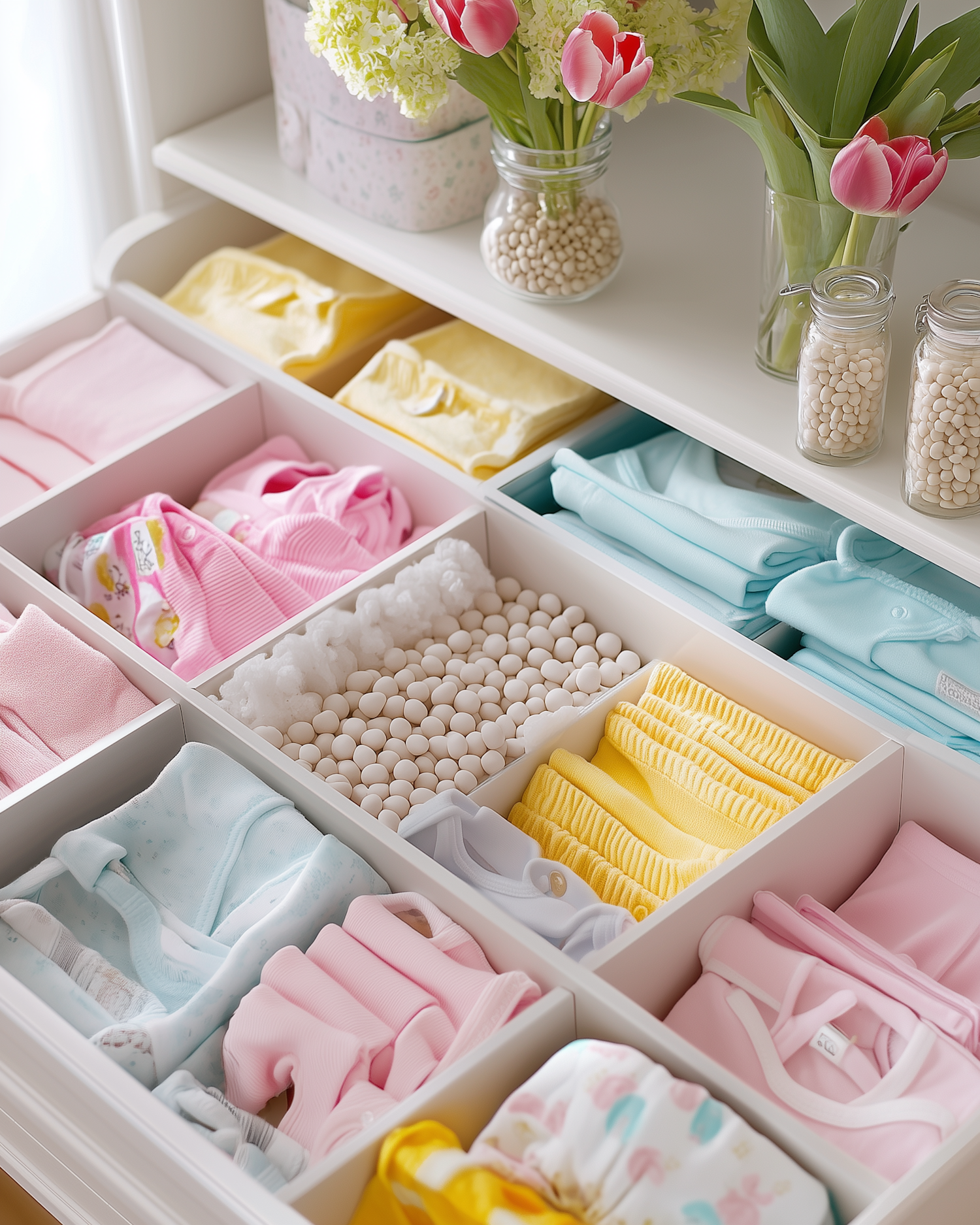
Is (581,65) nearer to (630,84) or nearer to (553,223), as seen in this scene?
(630,84)

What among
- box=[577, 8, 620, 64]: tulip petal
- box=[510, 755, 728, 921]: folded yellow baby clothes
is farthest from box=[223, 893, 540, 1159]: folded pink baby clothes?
box=[577, 8, 620, 64]: tulip petal

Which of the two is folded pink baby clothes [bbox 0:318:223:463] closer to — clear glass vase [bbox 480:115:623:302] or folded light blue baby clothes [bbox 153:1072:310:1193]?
clear glass vase [bbox 480:115:623:302]

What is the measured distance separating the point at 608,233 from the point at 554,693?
0.51m

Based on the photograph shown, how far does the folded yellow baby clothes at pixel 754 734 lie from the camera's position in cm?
135

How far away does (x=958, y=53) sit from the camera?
4.12ft

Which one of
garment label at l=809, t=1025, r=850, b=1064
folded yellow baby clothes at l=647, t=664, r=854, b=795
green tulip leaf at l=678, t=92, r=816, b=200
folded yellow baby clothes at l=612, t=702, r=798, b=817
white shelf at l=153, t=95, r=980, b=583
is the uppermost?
green tulip leaf at l=678, t=92, r=816, b=200

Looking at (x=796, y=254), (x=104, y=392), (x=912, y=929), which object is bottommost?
(x=912, y=929)

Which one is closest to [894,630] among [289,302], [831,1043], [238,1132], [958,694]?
[958,694]

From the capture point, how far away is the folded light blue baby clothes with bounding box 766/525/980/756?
1354mm

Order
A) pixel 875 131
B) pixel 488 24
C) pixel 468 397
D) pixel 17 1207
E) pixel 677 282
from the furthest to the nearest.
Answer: pixel 468 397
pixel 677 282
pixel 17 1207
pixel 488 24
pixel 875 131

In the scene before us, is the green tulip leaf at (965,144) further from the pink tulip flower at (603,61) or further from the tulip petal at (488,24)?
the tulip petal at (488,24)

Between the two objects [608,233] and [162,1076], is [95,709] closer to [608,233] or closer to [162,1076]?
[162,1076]

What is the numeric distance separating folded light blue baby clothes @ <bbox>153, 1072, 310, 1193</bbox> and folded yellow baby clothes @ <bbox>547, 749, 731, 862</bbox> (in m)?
0.42

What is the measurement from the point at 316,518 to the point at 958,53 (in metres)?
0.84
